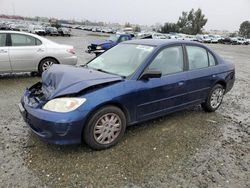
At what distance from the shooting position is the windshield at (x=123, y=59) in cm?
415

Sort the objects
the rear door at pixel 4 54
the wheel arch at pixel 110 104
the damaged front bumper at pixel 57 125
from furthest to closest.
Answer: the rear door at pixel 4 54 < the wheel arch at pixel 110 104 < the damaged front bumper at pixel 57 125

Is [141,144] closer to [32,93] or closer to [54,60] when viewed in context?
[32,93]

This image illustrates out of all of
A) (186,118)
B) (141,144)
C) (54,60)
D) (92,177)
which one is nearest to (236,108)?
(186,118)

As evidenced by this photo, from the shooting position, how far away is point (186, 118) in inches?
204

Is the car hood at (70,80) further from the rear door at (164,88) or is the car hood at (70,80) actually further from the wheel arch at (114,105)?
the rear door at (164,88)

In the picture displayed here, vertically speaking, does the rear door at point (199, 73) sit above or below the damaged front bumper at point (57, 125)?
above

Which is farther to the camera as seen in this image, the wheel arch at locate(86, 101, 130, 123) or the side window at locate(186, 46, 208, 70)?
the side window at locate(186, 46, 208, 70)

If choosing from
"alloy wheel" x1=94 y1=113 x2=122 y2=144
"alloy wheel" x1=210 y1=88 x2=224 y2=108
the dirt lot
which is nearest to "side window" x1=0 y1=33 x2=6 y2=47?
the dirt lot

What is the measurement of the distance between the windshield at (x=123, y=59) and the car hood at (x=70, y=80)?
0.29 m

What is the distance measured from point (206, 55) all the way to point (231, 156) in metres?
2.28

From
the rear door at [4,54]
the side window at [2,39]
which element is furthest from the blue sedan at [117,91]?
the side window at [2,39]

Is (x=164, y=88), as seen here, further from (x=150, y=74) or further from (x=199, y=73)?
(x=199, y=73)

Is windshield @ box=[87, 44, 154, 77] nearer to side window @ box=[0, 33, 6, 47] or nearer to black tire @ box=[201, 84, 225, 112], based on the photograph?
black tire @ box=[201, 84, 225, 112]

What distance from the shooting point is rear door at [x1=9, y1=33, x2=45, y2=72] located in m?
7.60
